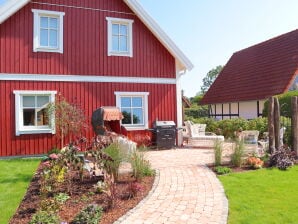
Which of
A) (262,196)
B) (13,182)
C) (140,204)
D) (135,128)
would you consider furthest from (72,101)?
(262,196)

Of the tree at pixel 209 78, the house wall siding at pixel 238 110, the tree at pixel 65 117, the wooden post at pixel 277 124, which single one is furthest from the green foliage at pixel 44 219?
the tree at pixel 209 78

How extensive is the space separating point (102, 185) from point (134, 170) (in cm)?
109

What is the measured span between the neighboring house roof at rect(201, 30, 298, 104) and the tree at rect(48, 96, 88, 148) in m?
12.2

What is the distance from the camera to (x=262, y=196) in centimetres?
696

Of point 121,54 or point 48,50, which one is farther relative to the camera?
point 121,54

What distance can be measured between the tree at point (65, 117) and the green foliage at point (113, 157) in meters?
4.92

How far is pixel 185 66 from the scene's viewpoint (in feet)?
49.9

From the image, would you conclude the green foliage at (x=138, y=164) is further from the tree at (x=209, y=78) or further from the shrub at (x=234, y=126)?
the tree at (x=209, y=78)

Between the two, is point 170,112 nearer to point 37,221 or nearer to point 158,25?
point 158,25

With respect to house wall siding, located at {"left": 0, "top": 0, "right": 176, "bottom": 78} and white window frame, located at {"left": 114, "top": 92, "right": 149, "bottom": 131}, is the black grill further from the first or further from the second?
house wall siding, located at {"left": 0, "top": 0, "right": 176, "bottom": 78}

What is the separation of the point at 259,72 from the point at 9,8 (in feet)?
55.5

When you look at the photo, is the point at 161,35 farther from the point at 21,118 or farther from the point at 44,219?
the point at 44,219

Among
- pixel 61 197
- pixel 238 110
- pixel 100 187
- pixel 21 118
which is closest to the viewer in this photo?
pixel 61 197

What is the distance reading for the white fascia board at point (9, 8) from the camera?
1201 centimetres
